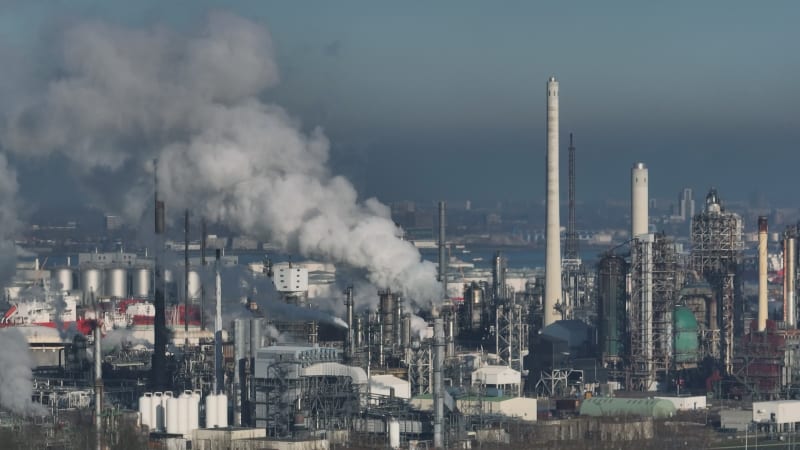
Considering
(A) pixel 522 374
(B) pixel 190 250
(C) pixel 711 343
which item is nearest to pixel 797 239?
(C) pixel 711 343

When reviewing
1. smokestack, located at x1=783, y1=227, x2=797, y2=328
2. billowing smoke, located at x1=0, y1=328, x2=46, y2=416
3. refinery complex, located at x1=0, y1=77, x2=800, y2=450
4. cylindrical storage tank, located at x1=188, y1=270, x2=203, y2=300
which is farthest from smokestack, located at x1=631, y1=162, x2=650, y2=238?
billowing smoke, located at x1=0, y1=328, x2=46, y2=416

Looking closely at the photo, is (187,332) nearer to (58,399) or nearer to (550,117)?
(58,399)

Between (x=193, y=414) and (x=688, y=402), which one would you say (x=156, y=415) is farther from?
(x=688, y=402)

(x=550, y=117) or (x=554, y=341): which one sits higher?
(x=550, y=117)

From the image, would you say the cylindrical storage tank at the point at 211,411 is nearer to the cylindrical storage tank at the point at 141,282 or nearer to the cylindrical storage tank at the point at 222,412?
the cylindrical storage tank at the point at 222,412

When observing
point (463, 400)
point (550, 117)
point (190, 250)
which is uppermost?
point (550, 117)

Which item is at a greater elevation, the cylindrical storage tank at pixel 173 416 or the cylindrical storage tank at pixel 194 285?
the cylindrical storage tank at pixel 194 285

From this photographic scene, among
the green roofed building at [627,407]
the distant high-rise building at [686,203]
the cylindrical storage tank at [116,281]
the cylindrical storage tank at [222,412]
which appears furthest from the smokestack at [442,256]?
the distant high-rise building at [686,203]
